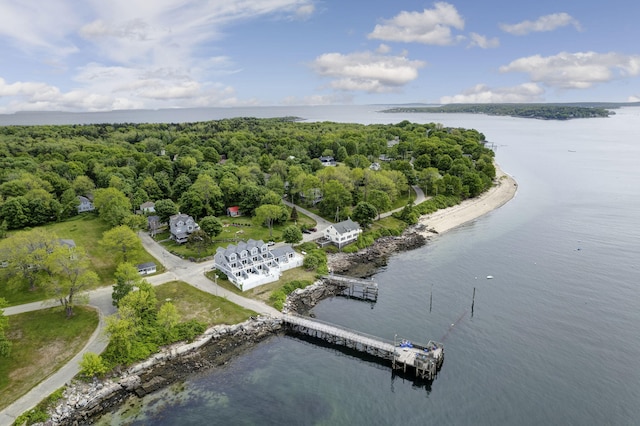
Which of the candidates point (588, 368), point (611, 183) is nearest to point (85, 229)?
point (588, 368)

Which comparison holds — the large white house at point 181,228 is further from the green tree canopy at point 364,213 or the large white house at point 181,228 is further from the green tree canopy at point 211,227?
the green tree canopy at point 364,213

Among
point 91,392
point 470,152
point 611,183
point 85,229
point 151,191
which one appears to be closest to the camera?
point 91,392

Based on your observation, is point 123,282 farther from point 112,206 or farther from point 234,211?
point 234,211

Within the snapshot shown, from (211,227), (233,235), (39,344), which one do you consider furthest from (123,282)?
(233,235)

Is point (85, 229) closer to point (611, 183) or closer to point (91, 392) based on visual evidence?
point (91, 392)

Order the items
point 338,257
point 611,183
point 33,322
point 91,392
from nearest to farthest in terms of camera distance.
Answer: point 91,392 < point 33,322 < point 338,257 < point 611,183
